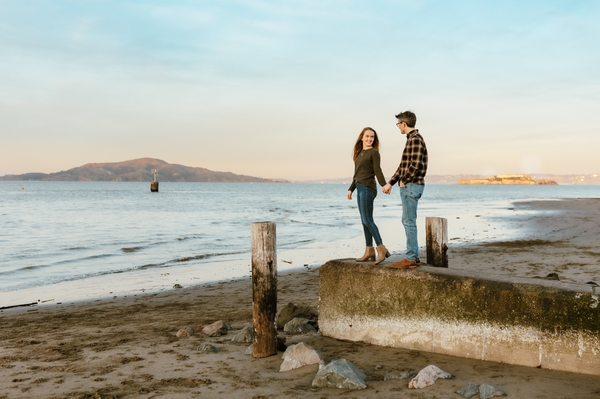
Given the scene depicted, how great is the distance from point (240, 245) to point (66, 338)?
1642 cm

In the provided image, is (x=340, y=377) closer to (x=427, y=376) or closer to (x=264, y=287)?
(x=427, y=376)

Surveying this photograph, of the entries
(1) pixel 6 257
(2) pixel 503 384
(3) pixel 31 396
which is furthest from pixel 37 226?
(2) pixel 503 384

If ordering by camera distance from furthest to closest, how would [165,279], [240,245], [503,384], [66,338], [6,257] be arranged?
1. [240,245]
2. [6,257]
3. [165,279]
4. [66,338]
5. [503,384]

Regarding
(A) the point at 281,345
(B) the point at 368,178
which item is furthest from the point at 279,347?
(B) the point at 368,178

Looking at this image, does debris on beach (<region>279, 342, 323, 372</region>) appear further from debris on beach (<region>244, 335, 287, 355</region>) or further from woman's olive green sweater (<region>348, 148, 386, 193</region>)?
woman's olive green sweater (<region>348, 148, 386, 193</region>)

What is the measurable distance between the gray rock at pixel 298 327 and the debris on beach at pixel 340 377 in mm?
2248

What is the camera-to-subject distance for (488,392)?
5355 millimetres

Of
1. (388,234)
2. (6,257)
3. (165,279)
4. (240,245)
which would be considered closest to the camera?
(165,279)

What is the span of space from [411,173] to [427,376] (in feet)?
8.78

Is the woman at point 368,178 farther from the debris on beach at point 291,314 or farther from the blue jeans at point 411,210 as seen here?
the debris on beach at point 291,314

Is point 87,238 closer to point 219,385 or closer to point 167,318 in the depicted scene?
point 167,318

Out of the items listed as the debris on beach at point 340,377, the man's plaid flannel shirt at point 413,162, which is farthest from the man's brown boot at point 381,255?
the debris on beach at point 340,377

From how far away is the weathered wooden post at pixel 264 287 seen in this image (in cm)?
723

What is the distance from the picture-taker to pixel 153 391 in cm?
609
